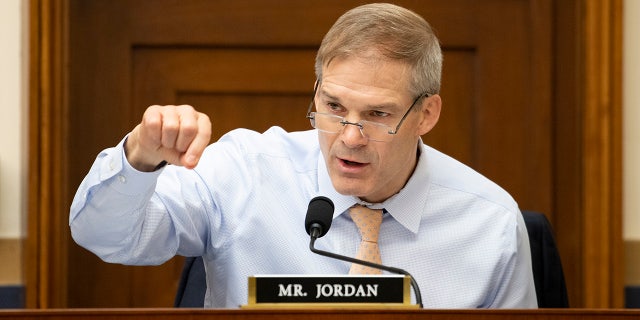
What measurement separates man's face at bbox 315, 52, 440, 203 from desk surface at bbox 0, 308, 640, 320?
599 mm

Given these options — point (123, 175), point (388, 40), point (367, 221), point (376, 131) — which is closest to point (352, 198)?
point (367, 221)

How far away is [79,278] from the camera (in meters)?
3.10

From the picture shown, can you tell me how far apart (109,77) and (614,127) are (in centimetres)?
147

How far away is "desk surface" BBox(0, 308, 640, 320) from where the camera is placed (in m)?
1.39

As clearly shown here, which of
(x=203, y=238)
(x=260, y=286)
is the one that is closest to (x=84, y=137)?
(x=203, y=238)

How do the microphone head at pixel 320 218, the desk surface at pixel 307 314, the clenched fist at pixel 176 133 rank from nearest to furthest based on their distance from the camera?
the desk surface at pixel 307 314, the clenched fist at pixel 176 133, the microphone head at pixel 320 218

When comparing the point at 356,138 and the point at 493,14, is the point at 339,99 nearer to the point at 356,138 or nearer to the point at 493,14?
the point at 356,138

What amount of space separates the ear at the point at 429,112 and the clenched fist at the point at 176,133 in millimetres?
612

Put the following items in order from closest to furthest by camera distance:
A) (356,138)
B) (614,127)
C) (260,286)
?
(260,286) < (356,138) < (614,127)

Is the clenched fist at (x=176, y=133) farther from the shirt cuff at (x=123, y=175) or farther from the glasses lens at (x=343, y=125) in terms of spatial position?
the glasses lens at (x=343, y=125)

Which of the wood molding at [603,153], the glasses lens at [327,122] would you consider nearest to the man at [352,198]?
the glasses lens at [327,122]

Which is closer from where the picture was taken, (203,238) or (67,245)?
(203,238)

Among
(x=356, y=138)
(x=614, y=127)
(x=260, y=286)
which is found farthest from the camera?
(x=614, y=127)

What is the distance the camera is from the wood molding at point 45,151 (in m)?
2.88
